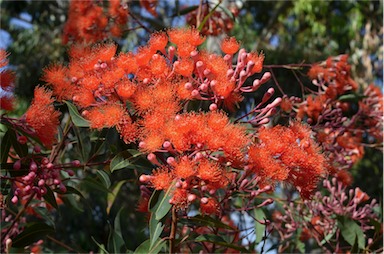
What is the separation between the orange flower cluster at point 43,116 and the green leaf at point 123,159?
129mm

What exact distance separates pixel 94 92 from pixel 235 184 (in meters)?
0.31

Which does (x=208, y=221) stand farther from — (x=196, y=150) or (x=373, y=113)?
(x=373, y=113)

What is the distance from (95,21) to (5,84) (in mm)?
717

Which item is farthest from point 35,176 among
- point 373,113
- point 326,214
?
point 373,113

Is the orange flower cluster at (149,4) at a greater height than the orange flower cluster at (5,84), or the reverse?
the orange flower cluster at (5,84)

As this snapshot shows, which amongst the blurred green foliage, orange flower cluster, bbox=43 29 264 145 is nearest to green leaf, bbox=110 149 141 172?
orange flower cluster, bbox=43 29 264 145

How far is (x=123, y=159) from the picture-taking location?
1114mm

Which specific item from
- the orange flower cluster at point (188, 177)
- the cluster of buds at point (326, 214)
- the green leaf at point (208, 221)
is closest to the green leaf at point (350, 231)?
the cluster of buds at point (326, 214)

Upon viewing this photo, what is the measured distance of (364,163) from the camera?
5871 mm

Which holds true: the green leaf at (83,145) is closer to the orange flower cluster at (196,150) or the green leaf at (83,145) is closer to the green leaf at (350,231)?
the orange flower cluster at (196,150)

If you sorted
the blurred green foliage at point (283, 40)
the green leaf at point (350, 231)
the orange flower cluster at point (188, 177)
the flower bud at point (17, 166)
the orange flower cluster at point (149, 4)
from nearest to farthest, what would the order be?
the orange flower cluster at point (188, 177), the flower bud at point (17, 166), the green leaf at point (350, 231), the orange flower cluster at point (149, 4), the blurred green foliage at point (283, 40)

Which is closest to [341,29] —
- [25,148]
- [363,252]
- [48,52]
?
[48,52]

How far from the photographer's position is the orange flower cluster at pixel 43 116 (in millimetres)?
1084

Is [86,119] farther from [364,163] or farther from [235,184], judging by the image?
[364,163]
